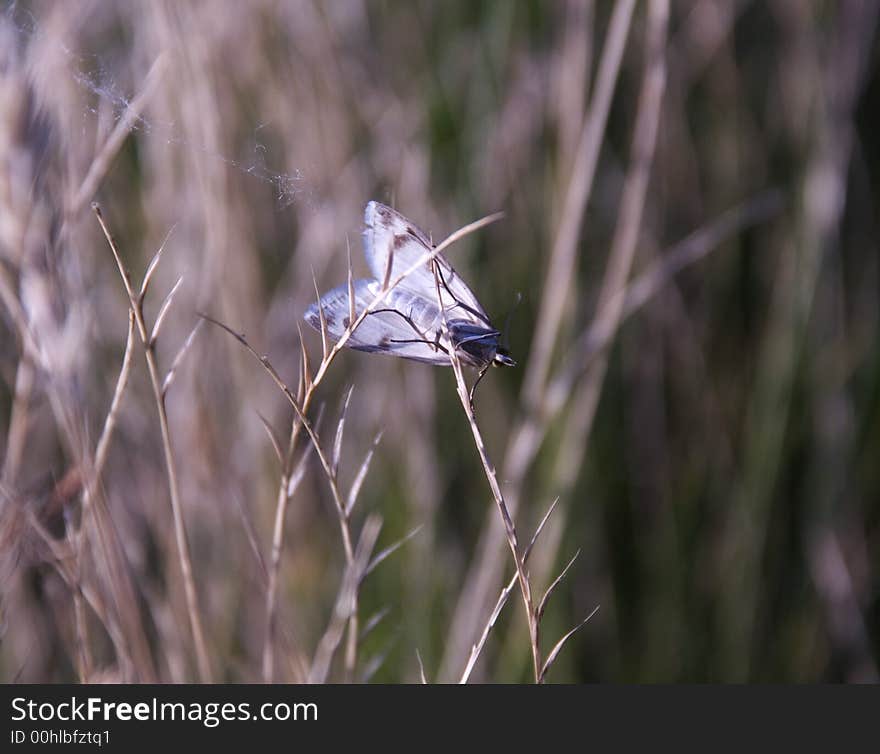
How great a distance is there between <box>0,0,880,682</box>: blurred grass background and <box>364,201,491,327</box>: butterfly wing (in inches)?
20.2

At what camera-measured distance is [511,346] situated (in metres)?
1.48

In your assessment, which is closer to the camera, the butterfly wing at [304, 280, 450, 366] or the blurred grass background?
the butterfly wing at [304, 280, 450, 366]

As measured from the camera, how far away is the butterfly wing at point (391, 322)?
1.92 feet

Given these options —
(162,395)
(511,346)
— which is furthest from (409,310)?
(511,346)

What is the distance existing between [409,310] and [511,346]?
0.86m

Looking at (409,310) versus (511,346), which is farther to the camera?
(511,346)

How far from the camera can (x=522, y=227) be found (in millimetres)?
1500

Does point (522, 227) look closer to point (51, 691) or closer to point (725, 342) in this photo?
point (725, 342)

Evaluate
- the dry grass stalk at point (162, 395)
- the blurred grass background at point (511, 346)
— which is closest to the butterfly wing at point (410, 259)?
the dry grass stalk at point (162, 395)

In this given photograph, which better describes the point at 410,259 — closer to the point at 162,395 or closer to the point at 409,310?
the point at 409,310

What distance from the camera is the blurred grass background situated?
49.3 inches

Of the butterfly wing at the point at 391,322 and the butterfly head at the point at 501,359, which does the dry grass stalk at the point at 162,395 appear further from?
the butterfly head at the point at 501,359

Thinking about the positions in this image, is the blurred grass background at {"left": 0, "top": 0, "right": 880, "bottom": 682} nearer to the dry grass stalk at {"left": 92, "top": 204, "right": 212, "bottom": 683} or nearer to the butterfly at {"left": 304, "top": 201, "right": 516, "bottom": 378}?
the dry grass stalk at {"left": 92, "top": 204, "right": 212, "bottom": 683}

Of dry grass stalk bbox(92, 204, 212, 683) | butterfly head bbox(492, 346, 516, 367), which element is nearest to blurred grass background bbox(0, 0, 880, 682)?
dry grass stalk bbox(92, 204, 212, 683)
